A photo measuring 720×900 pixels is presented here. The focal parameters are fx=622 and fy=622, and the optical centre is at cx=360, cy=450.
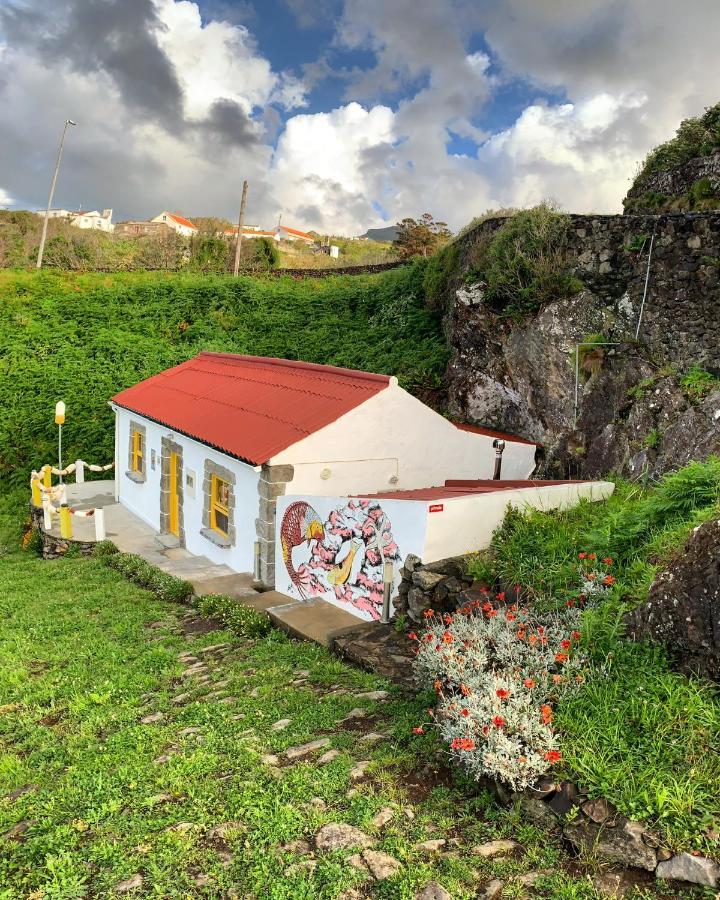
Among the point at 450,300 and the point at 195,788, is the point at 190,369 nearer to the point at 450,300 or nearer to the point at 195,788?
the point at 450,300

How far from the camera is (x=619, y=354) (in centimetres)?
1341

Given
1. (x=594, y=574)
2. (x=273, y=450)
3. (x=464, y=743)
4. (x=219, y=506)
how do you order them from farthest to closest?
(x=219, y=506) < (x=273, y=450) < (x=594, y=574) < (x=464, y=743)

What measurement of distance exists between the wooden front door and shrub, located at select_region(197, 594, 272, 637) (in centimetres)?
474

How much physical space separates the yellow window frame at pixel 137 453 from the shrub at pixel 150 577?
12.9 feet

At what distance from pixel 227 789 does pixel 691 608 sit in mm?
3678

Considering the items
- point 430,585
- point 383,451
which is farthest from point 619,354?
point 430,585

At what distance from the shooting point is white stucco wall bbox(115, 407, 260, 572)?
36.9 ft

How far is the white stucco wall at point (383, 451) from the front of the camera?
1072 centimetres

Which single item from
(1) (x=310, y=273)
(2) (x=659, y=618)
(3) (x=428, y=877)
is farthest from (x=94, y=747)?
(1) (x=310, y=273)

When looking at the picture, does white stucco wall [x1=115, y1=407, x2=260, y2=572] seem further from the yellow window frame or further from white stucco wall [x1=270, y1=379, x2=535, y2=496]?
white stucco wall [x1=270, y1=379, x2=535, y2=496]

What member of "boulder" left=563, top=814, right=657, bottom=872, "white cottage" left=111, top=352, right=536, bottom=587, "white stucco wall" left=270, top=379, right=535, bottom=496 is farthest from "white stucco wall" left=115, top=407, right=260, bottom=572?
"boulder" left=563, top=814, right=657, bottom=872

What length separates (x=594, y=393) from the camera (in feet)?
44.8

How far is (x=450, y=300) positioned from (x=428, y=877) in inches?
735

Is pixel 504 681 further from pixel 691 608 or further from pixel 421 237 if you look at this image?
pixel 421 237
